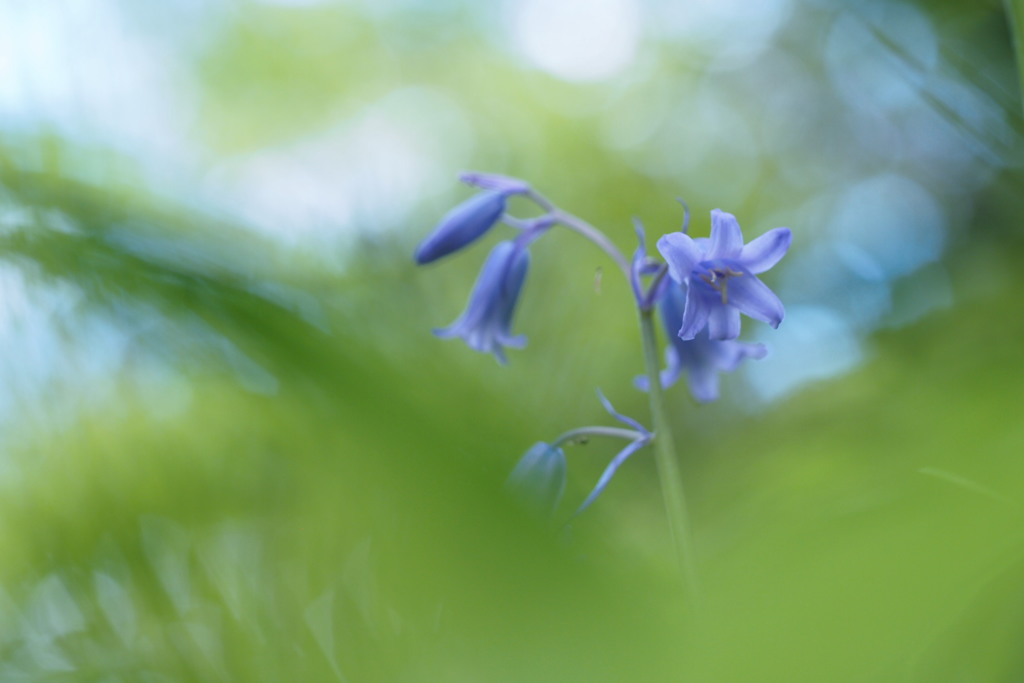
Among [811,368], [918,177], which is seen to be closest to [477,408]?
[811,368]

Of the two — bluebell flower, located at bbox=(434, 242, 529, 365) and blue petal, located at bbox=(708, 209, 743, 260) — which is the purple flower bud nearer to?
bluebell flower, located at bbox=(434, 242, 529, 365)

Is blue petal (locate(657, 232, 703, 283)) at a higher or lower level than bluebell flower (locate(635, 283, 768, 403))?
higher

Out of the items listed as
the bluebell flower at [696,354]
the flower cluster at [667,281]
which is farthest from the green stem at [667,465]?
the bluebell flower at [696,354]

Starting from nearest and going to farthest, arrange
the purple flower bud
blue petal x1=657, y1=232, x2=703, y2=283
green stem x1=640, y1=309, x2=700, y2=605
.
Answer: green stem x1=640, y1=309, x2=700, y2=605 → blue petal x1=657, y1=232, x2=703, y2=283 → the purple flower bud

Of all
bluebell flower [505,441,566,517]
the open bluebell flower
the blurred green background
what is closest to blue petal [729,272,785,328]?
the open bluebell flower

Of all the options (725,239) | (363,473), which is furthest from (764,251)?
(363,473)

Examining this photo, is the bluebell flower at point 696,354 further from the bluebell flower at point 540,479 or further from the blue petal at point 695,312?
the bluebell flower at point 540,479

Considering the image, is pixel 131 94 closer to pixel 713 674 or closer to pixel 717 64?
pixel 713 674
